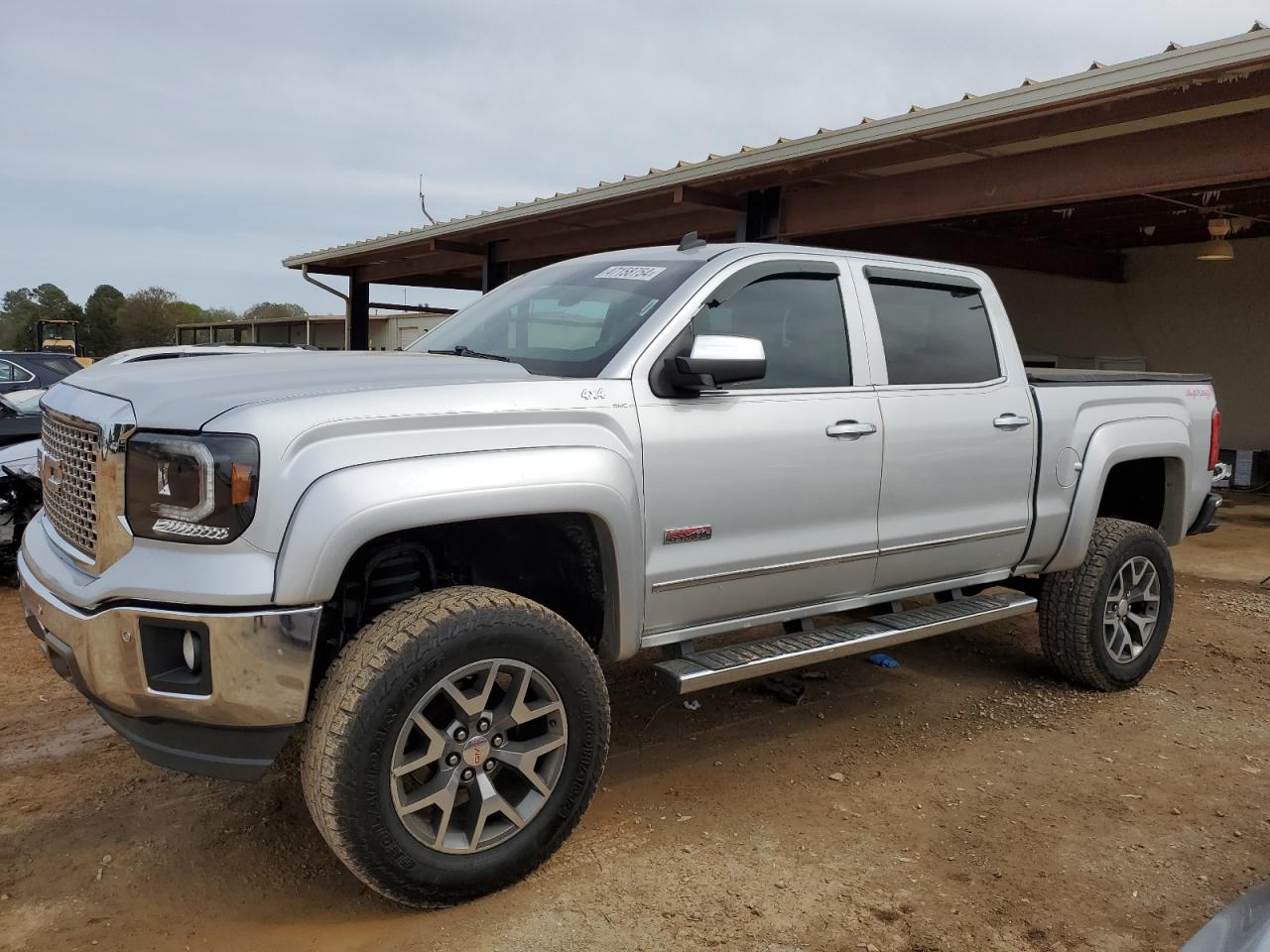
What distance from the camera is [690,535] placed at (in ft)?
11.1

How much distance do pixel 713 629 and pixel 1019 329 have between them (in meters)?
14.3

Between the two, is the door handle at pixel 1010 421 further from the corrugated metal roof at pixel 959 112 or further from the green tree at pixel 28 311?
the green tree at pixel 28 311

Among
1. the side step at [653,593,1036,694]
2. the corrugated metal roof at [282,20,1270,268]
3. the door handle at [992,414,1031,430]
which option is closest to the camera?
the side step at [653,593,1036,694]

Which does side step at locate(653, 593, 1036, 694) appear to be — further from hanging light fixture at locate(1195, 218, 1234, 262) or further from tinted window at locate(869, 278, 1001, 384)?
hanging light fixture at locate(1195, 218, 1234, 262)

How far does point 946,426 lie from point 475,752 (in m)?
2.39

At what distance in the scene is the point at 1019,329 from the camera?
16.3 metres

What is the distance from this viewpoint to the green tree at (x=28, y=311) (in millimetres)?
59406

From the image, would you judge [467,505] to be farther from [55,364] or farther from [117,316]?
[117,316]

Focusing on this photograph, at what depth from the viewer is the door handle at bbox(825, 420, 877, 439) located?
3.74 meters

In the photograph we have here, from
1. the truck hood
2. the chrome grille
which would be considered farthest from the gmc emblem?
the truck hood

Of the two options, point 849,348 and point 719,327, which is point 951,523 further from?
point 719,327

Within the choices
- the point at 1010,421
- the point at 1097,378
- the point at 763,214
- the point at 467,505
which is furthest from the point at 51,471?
the point at 763,214

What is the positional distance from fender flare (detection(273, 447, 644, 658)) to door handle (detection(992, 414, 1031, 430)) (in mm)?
1992

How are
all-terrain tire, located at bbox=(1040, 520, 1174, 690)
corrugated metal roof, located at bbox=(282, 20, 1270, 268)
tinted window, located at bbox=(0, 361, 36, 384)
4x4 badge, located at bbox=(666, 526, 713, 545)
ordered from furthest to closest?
tinted window, located at bbox=(0, 361, 36, 384)
corrugated metal roof, located at bbox=(282, 20, 1270, 268)
all-terrain tire, located at bbox=(1040, 520, 1174, 690)
4x4 badge, located at bbox=(666, 526, 713, 545)
